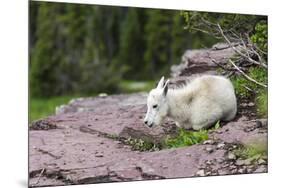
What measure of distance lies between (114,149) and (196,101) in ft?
2.51

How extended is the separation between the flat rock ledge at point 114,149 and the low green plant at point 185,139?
1.7 inches

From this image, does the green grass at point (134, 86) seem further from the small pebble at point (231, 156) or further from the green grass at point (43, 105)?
the small pebble at point (231, 156)

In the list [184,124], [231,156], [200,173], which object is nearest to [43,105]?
[184,124]

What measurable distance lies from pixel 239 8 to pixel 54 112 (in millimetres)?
1792

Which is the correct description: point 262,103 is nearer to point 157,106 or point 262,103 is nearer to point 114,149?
point 157,106

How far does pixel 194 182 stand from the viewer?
453 cm

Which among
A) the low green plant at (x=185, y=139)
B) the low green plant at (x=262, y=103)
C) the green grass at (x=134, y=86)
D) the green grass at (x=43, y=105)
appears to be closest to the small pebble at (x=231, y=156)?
the low green plant at (x=185, y=139)

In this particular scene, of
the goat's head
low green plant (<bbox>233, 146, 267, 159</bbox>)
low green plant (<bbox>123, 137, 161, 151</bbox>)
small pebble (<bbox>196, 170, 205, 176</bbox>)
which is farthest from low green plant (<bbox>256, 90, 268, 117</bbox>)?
low green plant (<bbox>123, 137, 161, 151</bbox>)

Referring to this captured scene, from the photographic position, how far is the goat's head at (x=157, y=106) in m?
4.42

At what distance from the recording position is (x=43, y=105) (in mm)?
4270

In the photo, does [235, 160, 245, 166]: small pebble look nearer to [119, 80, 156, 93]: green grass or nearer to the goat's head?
the goat's head

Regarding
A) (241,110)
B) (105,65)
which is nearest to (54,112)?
(105,65)

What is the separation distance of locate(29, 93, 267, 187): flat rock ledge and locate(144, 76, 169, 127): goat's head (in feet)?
0.24
